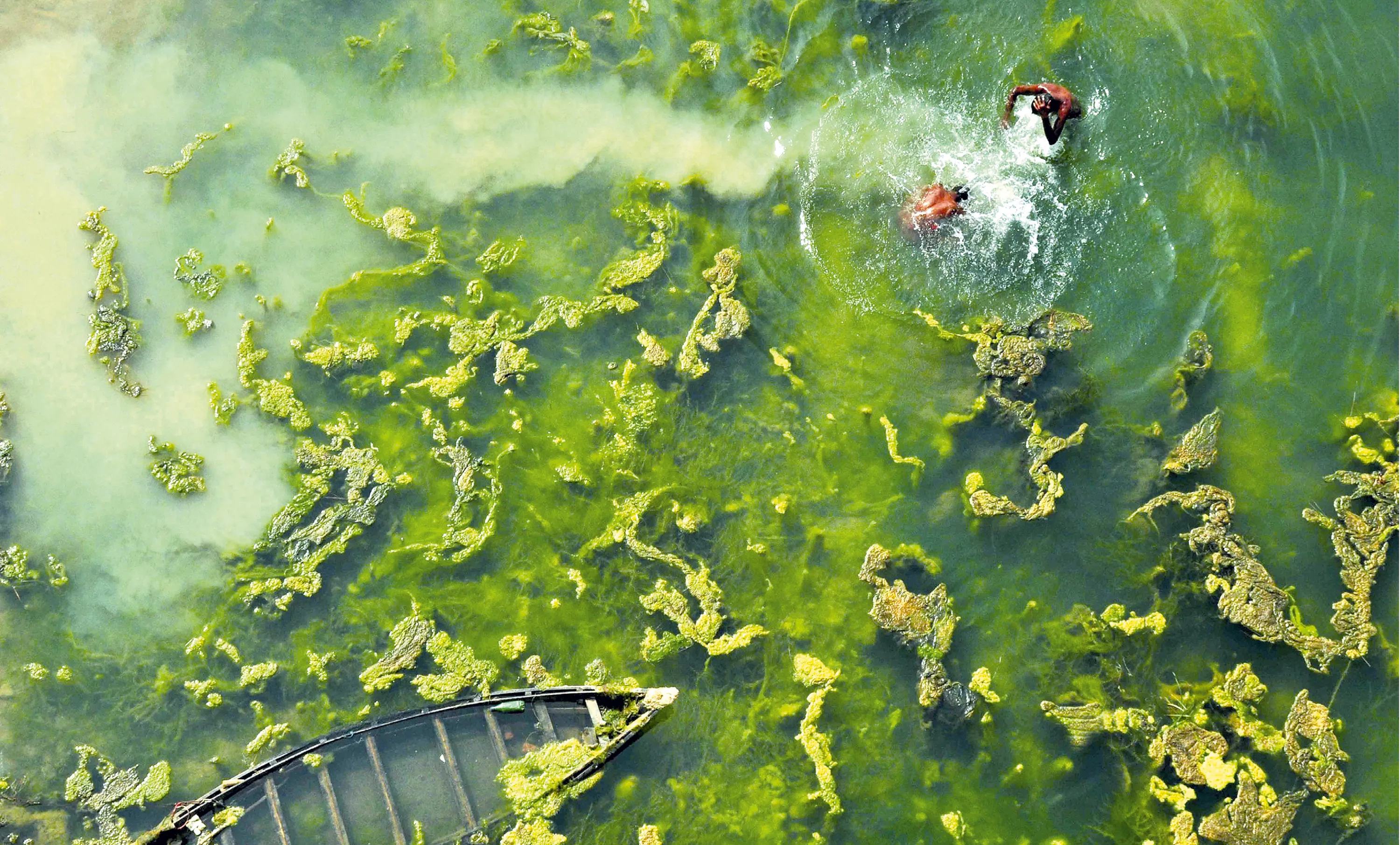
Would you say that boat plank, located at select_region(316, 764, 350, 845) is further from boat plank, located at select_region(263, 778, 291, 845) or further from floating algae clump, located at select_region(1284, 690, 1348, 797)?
floating algae clump, located at select_region(1284, 690, 1348, 797)

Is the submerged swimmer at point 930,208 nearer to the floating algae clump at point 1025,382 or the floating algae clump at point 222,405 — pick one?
the floating algae clump at point 1025,382

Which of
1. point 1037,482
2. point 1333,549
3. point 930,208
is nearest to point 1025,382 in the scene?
point 1037,482

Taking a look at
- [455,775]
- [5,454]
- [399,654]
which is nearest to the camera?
[455,775]

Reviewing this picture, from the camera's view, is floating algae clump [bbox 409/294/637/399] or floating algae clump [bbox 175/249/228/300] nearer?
floating algae clump [bbox 409/294/637/399]

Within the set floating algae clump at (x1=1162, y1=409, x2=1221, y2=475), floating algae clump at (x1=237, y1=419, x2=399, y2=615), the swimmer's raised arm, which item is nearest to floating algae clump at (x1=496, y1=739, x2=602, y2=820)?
floating algae clump at (x1=237, y1=419, x2=399, y2=615)

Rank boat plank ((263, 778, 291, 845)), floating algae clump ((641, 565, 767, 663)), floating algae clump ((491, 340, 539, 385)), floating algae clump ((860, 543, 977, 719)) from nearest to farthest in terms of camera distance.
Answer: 1. boat plank ((263, 778, 291, 845))
2. floating algae clump ((860, 543, 977, 719))
3. floating algae clump ((641, 565, 767, 663))
4. floating algae clump ((491, 340, 539, 385))

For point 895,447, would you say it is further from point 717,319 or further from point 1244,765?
point 1244,765

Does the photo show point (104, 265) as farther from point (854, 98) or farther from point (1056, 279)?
point (1056, 279)
